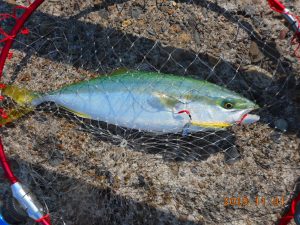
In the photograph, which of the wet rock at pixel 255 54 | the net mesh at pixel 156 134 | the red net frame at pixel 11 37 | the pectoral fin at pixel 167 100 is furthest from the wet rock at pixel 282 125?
the red net frame at pixel 11 37

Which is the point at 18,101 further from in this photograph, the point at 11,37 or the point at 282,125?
the point at 282,125

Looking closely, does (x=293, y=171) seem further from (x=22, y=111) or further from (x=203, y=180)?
(x=22, y=111)

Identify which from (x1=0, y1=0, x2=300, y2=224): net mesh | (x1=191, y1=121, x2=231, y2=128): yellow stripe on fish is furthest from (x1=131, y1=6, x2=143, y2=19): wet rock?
(x1=191, y1=121, x2=231, y2=128): yellow stripe on fish

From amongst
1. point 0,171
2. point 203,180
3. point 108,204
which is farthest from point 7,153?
point 203,180

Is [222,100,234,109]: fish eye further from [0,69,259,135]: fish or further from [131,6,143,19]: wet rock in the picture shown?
[131,6,143,19]: wet rock

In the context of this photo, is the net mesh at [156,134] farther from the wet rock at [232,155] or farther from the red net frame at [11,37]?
the red net frame at [11,37]

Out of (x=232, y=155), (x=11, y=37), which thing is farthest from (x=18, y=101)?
(x=232, y=155)
